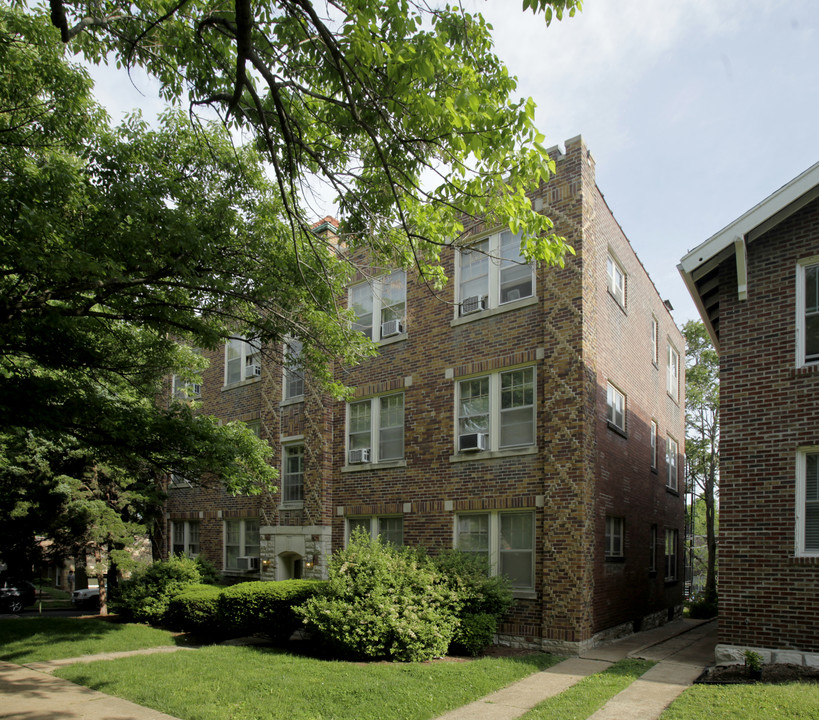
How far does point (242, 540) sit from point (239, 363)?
5.75 meters

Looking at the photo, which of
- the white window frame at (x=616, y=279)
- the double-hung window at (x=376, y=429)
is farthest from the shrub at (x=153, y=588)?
the white window frame at (x=616, y=279)

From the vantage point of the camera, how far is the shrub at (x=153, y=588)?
1758cm

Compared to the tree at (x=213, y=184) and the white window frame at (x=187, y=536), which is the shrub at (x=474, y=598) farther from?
the white window frame at (x=187, y=536)

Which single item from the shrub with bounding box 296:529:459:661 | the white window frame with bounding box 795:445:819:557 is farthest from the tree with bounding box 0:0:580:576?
the white window frame with bounding box 795:445:819:557

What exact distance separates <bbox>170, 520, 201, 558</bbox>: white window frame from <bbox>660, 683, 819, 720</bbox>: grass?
1756cm

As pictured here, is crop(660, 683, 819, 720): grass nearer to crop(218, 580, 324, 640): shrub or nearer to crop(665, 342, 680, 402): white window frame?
crop(218, 580, 324, 640): shrub

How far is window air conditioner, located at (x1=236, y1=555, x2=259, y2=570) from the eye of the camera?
19.8 metres

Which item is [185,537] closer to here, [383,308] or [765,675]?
[383,308]

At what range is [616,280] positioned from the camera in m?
16.7

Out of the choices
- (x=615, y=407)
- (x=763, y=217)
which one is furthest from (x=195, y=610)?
(x=763, y=217)

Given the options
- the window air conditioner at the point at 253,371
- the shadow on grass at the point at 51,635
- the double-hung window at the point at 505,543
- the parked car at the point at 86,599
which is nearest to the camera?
the shadow on grass at the point at 51,635

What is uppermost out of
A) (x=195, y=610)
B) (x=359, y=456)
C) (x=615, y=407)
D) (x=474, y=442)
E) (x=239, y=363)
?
Result: (x=239, y=363)

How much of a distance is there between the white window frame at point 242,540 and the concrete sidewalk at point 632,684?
11103mm

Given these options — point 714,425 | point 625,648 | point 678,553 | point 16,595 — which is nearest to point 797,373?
point 625,648
